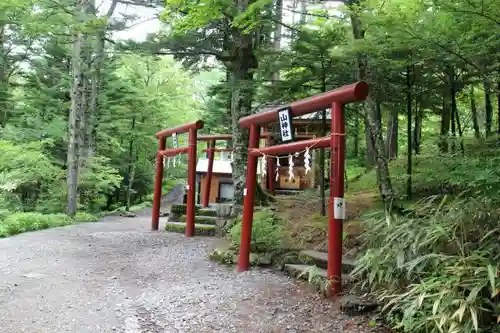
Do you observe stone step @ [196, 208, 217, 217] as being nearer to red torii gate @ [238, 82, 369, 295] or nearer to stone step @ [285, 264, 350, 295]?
stone step @ [285, 264, 350, 295]

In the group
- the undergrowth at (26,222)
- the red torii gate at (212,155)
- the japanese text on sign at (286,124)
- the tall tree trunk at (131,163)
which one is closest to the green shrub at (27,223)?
the undergrowth at (26,222)

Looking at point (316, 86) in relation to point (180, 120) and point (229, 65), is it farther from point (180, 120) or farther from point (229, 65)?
point (180, 120)

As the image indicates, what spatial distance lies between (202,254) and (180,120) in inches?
612

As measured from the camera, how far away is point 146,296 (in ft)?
18.9

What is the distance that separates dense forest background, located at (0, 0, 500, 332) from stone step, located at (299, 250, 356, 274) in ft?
1.61

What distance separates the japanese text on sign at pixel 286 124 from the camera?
240 inches

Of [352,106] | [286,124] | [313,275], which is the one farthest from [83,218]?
[313,275]

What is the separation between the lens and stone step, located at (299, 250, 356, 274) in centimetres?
552

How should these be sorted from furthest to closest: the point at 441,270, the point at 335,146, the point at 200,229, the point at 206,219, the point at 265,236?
the point at 206,219, the point at 200,229, the point at 265,236, the point at 335,146, the point at 441,270

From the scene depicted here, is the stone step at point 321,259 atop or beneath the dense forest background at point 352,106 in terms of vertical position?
beneath

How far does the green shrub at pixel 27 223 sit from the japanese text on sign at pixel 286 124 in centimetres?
876

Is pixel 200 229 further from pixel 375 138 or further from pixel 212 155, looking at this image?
pixel 375 138

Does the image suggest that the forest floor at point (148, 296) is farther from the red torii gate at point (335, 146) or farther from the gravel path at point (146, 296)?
the red torii gate at point (335, 146)

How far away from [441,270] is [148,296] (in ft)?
12.7
